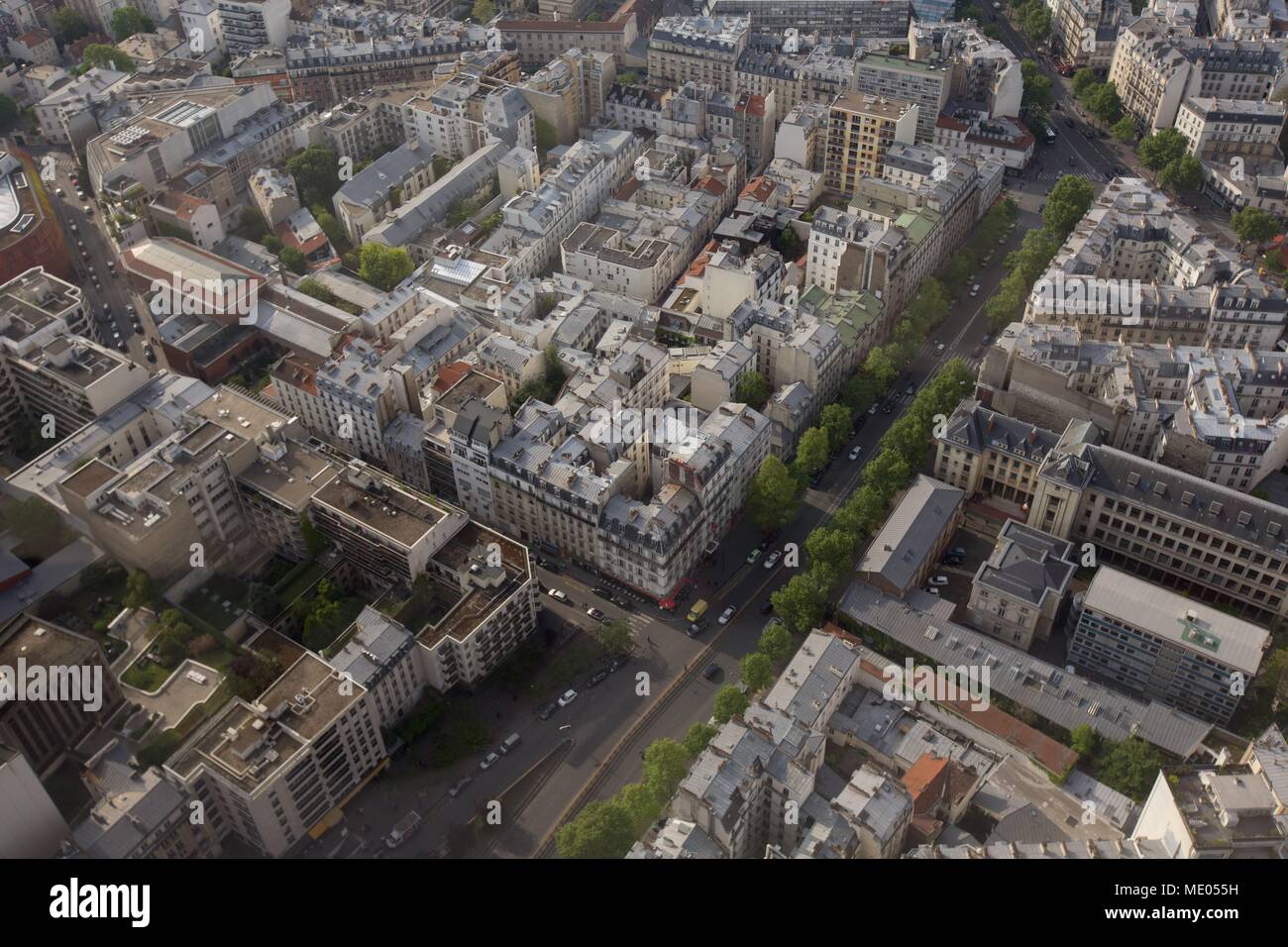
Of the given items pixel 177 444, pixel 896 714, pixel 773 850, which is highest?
pixel 177 444

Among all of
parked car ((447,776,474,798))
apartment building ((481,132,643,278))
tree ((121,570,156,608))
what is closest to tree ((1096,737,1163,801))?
parked car ((447,776,474,798))

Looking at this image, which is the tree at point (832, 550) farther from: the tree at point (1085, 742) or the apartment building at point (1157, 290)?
the apartment building at point (1157, 290)

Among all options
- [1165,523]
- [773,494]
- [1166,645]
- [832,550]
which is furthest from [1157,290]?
[832,550]

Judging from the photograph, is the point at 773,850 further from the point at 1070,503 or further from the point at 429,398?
the point at 429,398

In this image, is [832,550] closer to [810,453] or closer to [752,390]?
[810,453]

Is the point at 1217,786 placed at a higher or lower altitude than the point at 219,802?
higher

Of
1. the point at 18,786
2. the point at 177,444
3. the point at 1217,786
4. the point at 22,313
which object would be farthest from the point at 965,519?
the point at 22,313

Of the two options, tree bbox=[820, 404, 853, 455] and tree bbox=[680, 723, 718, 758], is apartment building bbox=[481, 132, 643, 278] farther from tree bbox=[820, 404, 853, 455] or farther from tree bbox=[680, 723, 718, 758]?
tree bbox=[680, 723, 718, 758]

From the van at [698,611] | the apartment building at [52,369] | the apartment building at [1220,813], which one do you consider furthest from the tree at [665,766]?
the apartment building at [52,369]
